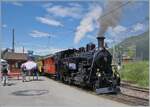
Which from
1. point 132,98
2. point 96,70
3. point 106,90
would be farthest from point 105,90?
point 132,98

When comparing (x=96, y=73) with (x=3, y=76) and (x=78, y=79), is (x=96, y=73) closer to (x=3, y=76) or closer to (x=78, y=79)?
(x=78, y=79)

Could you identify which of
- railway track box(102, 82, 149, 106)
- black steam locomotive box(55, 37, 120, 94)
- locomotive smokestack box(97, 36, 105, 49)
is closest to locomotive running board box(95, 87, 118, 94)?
black steam locomotive box(55, 37, 120, 94)

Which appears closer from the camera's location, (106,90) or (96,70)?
(106,90)

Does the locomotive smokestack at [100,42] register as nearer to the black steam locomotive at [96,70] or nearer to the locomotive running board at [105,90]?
the black steam locomotive at [96,70]

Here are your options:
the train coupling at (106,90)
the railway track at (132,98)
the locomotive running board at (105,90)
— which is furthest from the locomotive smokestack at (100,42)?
the railway track at (132,98)

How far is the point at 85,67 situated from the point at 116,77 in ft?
7.17

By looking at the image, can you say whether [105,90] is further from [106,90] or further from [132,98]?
[132,98]

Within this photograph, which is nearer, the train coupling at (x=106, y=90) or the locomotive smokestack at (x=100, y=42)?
the train coupling at (x=106, y=90)

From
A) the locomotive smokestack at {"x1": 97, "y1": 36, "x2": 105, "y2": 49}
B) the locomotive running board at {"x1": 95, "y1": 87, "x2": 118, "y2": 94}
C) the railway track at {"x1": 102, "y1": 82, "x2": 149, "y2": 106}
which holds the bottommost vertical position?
the railway track at {"x1": 102, "y1": 82, "x2": 149, "y2": 106}

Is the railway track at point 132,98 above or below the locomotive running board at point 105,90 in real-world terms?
below

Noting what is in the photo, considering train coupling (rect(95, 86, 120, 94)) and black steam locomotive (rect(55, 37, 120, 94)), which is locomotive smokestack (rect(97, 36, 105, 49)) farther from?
train coupling (rect(95, 86, 120, 94))

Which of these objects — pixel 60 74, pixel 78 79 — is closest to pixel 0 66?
pixel 60 74

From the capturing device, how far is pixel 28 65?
30.0m

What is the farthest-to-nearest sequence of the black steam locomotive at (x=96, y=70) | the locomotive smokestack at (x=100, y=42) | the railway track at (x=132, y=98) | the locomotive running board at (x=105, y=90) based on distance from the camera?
the locomotive smokestack at (x=100, y=42) → the black steam locomotive at (x=96, y=70) → the locomotive running board at (x=105, y=90) → the railway track at (x=132, y=98)
